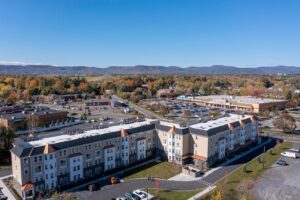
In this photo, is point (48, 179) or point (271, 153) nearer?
point (48, 179)

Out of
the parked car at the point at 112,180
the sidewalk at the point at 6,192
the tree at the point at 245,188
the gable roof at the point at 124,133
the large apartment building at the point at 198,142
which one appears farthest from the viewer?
the large apartment building at the point at 198,142

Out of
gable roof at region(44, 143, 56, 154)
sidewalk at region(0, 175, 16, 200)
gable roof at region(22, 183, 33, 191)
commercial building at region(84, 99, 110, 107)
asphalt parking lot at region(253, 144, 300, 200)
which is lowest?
asphalt parking lot at region(253, 144, 300, 200)

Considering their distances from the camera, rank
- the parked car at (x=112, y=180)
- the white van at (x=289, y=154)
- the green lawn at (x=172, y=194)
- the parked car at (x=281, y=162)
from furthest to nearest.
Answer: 1. the white van at (x=289, y=154)
2. the parked car at (x=281, y=162)
3. the parked car at (x=112, y=180)
4. the green lawn at (x=172, y=194)

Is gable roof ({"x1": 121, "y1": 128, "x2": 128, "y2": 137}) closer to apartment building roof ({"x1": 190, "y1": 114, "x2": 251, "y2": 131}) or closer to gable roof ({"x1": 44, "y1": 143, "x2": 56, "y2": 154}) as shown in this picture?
gable roof ({"x1": 44, "y1": 143, "x2": 56, "y2": 154})

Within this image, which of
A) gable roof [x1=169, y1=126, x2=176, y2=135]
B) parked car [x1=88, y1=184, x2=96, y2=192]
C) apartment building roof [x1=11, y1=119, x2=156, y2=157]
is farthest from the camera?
gable roof [x1=169, y1=126, x2=176, y2=135]

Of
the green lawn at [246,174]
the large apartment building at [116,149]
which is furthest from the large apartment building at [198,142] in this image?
the green lawn at [246,174]

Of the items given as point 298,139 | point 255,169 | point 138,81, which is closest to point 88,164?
point 255,169

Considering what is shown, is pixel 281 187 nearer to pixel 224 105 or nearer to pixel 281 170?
pixel 281 170

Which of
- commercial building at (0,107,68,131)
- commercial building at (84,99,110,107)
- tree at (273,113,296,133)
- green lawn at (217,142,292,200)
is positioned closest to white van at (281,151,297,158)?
green lawn at (217,142,292,200)

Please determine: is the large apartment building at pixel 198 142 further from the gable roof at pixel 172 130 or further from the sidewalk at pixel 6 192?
the sidewalk at pixel 6 192
